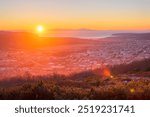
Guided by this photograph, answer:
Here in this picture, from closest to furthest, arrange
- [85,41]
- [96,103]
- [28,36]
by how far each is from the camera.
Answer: [96,103] < [28,36] < [85,41]

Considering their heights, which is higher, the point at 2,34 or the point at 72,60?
the point at 2,34

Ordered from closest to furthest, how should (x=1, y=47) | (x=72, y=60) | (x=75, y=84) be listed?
(x=75, y=84) < (x=72, y=60) < (x=1, y=47)

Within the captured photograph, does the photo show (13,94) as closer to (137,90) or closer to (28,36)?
(137,90)

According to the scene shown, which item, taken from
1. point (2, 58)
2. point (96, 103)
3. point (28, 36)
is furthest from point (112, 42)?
point (96, 103)

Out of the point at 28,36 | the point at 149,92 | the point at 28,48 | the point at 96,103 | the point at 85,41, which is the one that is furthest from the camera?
the point at 85,41

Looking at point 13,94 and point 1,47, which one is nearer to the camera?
point 13,94

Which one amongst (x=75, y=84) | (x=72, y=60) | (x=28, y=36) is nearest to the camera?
(x=75, y=84)

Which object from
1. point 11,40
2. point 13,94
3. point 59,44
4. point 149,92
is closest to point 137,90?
point 149,92

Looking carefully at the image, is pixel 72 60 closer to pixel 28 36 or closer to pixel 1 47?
pixel 1 47

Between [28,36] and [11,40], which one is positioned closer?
[11,40]
